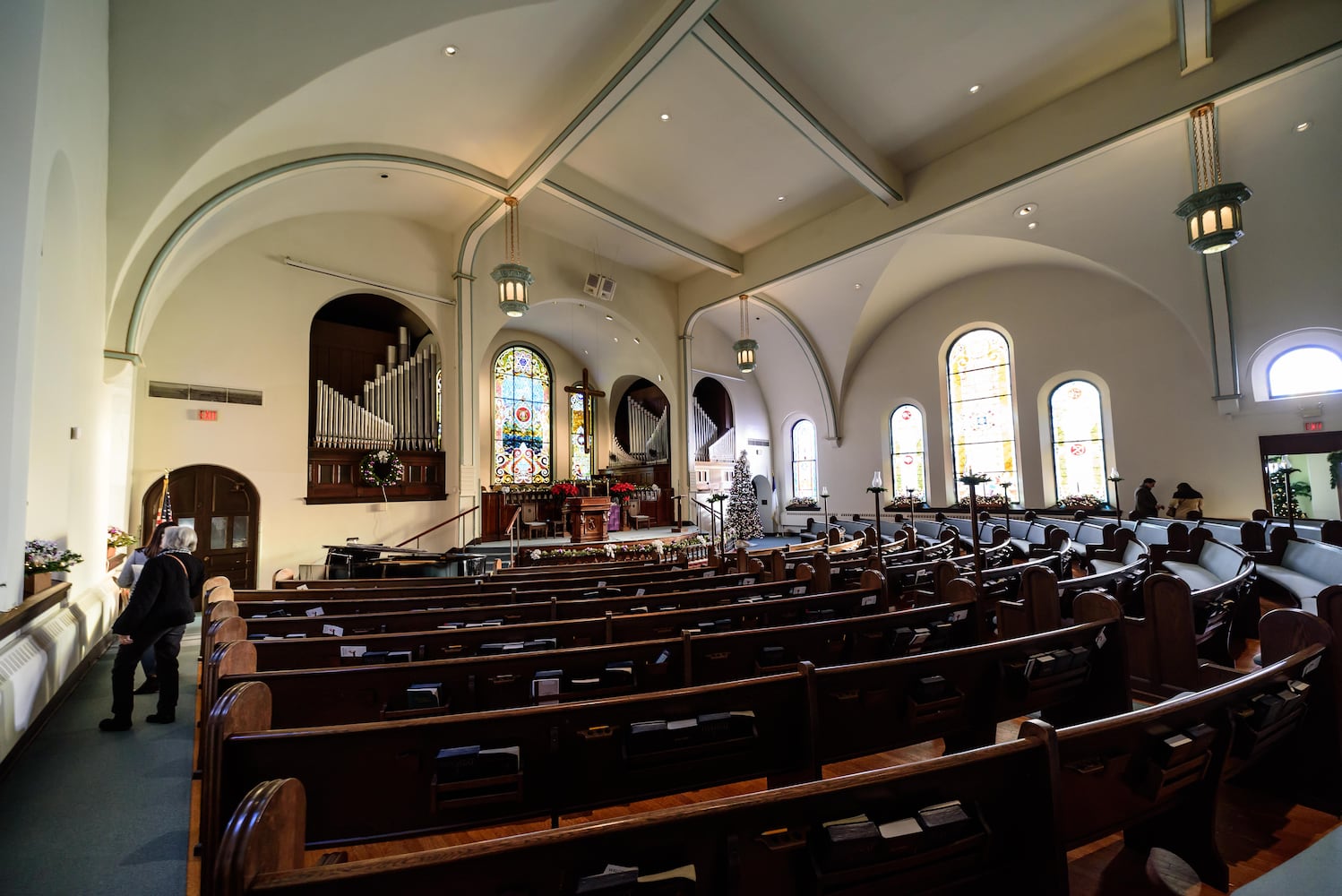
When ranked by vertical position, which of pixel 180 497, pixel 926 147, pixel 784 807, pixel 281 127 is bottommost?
pixel 784 807

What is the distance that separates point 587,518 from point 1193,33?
8616 mm

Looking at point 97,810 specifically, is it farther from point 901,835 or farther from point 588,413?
point 588,413

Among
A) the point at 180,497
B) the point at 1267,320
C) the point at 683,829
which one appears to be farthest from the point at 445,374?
the point at 1267,320

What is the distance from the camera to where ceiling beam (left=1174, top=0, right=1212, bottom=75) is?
4841 millimetres

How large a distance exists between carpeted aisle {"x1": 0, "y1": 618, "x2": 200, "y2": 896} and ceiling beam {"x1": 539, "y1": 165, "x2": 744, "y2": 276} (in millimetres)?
Answer: 6739

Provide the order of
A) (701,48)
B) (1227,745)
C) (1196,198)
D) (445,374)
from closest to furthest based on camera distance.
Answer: (1227,745) → (1196,198) → (701,48) → (445,374)

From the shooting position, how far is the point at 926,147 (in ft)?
23.7

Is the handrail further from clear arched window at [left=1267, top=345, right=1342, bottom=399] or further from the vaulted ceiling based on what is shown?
clear arched window at [left=1267, top=345, right=1342, bottom=399]

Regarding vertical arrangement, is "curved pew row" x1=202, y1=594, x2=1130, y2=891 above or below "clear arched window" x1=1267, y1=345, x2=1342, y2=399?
below

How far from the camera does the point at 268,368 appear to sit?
7461mm

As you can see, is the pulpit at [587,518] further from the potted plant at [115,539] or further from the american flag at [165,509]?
the potted plant at [115,539]

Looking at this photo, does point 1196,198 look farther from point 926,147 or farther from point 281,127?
point 281,127

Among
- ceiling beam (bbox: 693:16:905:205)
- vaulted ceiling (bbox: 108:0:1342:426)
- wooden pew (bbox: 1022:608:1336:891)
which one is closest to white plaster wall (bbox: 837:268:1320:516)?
vaulted ceiling (bbox: 108:0:1342:426)

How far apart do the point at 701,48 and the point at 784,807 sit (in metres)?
6.52
